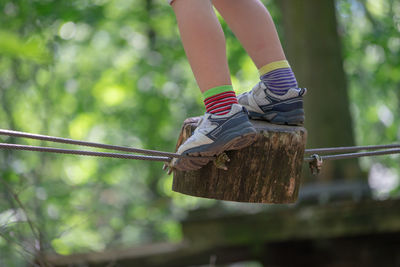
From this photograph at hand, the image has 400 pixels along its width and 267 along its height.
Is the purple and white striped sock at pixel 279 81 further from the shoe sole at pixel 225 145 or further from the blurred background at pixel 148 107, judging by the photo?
the blurred background at pixel 148 107

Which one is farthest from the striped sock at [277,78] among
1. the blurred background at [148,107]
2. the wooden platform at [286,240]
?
the wooden platform at [286,240]

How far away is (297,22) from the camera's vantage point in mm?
4789

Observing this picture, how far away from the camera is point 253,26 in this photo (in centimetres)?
176

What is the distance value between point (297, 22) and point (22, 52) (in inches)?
152

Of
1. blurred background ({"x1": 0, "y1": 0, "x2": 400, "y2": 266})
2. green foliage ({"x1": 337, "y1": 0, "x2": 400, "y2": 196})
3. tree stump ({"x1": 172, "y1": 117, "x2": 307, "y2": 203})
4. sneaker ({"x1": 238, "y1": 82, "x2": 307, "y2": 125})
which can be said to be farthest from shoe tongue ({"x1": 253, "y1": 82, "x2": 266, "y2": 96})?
green foliage ({"x1": 337, "y1": 0, "x2": 400, "y2": 196})

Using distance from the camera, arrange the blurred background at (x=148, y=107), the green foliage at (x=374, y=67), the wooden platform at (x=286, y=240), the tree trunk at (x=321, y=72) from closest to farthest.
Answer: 1. the wooden platform at (x=286, y=240)
2. the blurred background at (x=148, y=107)
3. the tree trunk at (x=321, y=72)
4. the green foliage at (x=374, y=67)

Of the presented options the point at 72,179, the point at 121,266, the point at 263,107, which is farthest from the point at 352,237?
the point at 72,179

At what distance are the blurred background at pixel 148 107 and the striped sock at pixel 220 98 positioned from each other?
5.92ft

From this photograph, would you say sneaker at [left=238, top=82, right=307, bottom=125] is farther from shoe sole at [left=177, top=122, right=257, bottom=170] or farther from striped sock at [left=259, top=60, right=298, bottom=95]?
shoe sole at [left=177, top=122, right=257, bottom=170]

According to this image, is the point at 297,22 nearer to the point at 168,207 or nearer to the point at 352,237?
the point at 352,237

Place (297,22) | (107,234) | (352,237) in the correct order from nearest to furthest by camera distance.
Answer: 1. (352,237)
2. (297,22)
3. (107,234)

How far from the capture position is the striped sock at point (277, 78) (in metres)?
1.78

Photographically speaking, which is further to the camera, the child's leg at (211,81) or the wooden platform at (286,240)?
the wooden platform at (286,240)

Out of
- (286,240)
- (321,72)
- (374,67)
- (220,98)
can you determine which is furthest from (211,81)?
(374,67)
